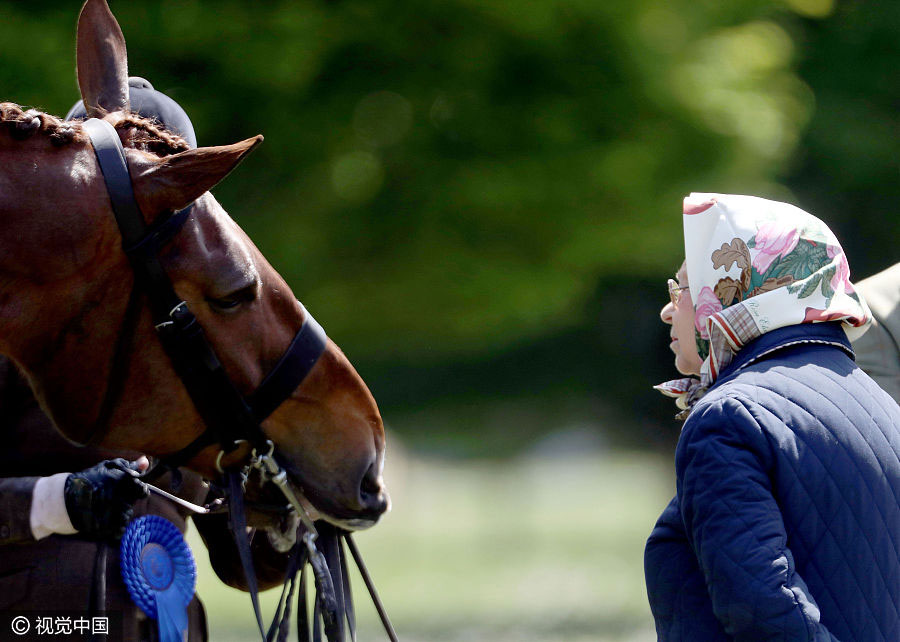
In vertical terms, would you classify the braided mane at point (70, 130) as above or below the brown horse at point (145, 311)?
above

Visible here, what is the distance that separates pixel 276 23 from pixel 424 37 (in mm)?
875

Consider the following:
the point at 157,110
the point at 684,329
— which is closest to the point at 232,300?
the point at 157,110

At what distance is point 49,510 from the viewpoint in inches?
83.5

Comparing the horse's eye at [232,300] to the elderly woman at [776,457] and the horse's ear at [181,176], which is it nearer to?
the horse's ear at [181,176]

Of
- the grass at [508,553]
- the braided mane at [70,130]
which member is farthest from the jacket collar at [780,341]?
the grass at [508,553]

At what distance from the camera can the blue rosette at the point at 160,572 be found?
2.23m

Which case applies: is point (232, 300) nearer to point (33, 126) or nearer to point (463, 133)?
point (33, 126)

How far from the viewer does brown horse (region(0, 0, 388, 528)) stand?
6.17ft

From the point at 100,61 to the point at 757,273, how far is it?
4.89 ft

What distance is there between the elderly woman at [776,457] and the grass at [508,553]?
182 inches

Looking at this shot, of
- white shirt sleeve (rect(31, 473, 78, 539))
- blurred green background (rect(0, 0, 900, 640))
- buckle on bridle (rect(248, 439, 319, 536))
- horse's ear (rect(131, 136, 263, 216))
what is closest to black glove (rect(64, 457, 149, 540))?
white shirt sleeve (rect(31, 473, 78, 539))

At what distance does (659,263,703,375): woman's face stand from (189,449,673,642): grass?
14.8 ft

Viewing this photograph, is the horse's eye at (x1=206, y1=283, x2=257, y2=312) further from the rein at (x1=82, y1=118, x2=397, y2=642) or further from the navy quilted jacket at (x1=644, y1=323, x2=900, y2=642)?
the navy quilted jacket at (x1=644, y1=323, x2=900, y2=642)

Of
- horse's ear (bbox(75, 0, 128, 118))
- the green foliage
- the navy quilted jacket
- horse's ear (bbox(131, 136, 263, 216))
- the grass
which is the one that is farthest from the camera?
the grass
